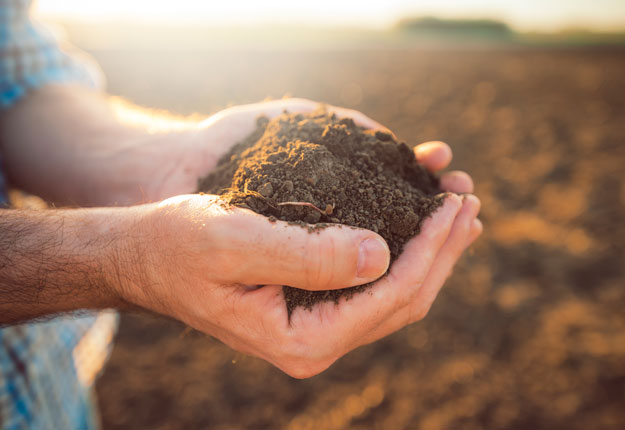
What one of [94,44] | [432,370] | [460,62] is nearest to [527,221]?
[432,370]

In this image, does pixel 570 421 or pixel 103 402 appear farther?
pixel 103 402

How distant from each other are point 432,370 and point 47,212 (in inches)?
104

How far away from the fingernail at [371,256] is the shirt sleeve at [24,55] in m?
1.72

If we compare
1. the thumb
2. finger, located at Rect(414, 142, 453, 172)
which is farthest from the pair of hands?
finger, located at Rect(414, 142, 453, 172)

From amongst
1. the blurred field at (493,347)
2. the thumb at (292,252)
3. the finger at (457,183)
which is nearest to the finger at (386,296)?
the thumb at (292,252)

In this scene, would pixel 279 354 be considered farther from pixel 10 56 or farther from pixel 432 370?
pixel 432 370

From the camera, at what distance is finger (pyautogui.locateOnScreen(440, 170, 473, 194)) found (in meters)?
1.82

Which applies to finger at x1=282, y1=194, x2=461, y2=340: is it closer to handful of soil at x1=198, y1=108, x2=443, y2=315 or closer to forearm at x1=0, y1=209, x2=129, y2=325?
handful of soil at x1=198, y1=108, x2=443, y2=315

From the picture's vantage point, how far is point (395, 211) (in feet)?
4.85

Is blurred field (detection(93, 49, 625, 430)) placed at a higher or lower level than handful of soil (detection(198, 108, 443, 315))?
lower

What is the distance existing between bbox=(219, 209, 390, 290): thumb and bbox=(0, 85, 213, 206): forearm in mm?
752

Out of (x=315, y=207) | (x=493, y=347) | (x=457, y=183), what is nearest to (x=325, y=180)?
(x=315, y=207)

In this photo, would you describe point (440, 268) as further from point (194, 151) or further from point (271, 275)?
point (194, 151)

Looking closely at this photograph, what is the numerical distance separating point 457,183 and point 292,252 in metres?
1.00
